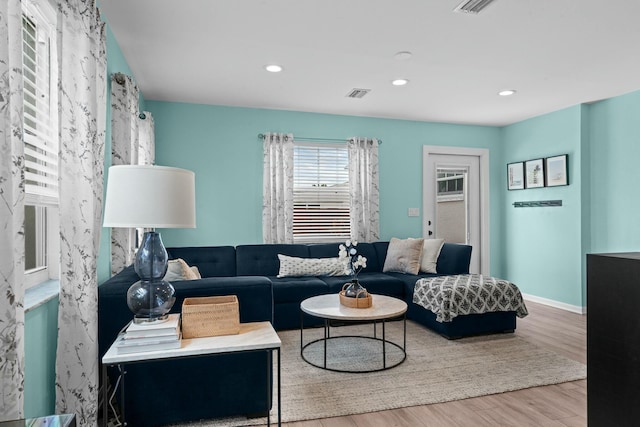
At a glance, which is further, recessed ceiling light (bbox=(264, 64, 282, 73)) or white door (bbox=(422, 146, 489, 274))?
white door (bbox=(422, 146, 489, 274))

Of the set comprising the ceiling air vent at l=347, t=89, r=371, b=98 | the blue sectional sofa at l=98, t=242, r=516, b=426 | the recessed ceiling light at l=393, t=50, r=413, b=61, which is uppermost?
the ceiling air vent at l=347, t=89, r=371, b=98

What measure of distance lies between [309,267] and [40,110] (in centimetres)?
301

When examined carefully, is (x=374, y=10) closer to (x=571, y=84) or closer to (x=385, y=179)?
(x=571, y=84)

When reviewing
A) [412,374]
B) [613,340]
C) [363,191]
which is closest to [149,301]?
[613,340]

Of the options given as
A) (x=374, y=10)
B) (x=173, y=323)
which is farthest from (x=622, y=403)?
(x=374, y=10)

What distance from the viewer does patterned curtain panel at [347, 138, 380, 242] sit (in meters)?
5.07

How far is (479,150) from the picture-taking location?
18.8ft

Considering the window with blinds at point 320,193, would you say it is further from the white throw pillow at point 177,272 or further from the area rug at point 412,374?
the white throw pillow at point 177,272

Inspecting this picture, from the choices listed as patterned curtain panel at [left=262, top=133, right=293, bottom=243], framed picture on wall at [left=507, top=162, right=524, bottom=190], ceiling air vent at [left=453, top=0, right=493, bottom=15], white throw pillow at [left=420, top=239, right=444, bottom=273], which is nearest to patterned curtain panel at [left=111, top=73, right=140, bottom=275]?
patterned curtain panel at [left=262, top=133, right=293, bottom=243]

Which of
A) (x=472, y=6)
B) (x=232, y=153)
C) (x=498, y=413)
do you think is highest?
(x=472, y=6)

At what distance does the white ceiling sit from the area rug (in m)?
2.46

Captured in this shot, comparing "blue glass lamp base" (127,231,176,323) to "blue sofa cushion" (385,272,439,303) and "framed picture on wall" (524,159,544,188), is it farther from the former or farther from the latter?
"framed picture on wall" (524,159,544,188)

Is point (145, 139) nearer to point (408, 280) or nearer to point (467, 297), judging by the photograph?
point (408, 280)

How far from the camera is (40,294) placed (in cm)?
177
